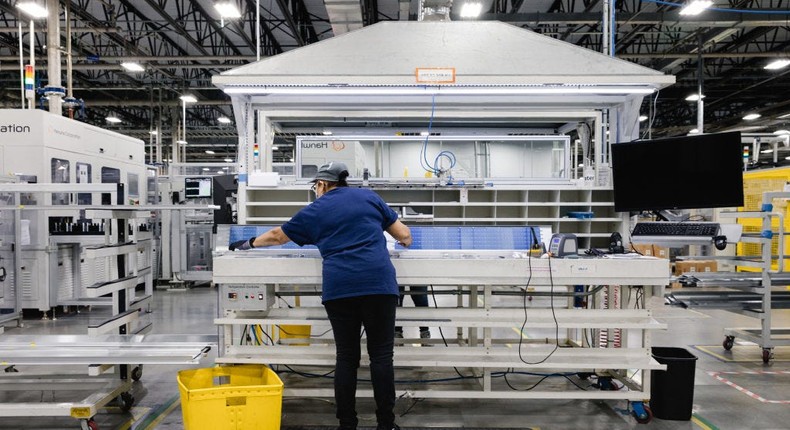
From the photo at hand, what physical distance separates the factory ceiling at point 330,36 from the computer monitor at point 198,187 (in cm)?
172

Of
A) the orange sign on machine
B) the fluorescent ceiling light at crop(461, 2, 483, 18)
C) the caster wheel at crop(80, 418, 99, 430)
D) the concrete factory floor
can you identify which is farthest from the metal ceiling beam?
the caster wheel at crop(80, 418, 99, 430)

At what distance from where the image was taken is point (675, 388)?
2.92 m

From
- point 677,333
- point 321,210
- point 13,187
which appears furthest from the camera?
point 677,333

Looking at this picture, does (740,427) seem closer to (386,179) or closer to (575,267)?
(575,267)

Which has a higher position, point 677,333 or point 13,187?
point 13,187

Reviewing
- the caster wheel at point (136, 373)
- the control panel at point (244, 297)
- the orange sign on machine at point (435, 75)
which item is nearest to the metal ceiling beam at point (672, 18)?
the orange sign on machine at point (435, 75)

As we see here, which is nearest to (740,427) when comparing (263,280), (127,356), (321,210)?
(321,210)

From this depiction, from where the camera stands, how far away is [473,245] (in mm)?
3234

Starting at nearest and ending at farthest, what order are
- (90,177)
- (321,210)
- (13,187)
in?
(321,210)
(13,187)
(90,177)

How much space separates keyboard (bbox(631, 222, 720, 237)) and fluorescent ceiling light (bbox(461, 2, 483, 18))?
148 inches

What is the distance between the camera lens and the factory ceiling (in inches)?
295

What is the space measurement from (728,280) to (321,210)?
3.61 metres

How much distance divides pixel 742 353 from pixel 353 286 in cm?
409

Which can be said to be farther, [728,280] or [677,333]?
[677,333]
